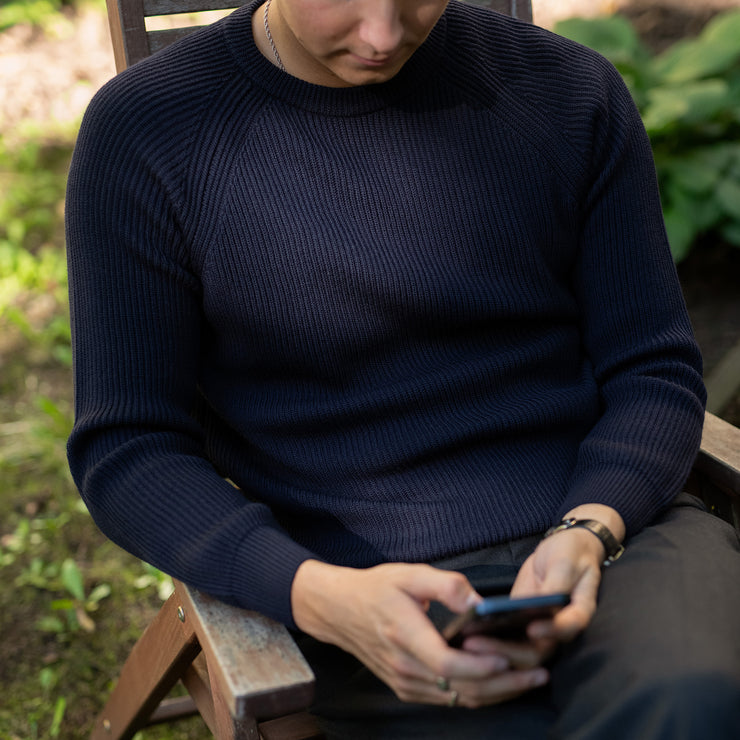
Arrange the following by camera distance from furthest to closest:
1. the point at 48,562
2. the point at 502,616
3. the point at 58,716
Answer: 1. the point at 48,562
2. the point at 58,716
3. the point at 502,616

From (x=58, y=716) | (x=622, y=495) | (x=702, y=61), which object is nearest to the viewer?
(x=622, y=495)

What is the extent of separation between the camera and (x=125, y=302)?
146 centimetres

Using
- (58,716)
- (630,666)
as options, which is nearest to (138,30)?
(630,666)

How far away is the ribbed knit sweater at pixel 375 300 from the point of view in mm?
1459

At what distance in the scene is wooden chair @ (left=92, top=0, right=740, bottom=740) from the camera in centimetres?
118

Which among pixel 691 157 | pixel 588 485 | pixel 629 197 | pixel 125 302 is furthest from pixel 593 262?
pixel 691 157

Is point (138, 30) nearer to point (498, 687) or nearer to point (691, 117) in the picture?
point (498, 687)

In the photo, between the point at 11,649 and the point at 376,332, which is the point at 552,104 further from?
the point at 11,649

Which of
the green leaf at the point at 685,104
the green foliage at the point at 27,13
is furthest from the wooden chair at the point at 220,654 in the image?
the green foliage at the point at 27,13

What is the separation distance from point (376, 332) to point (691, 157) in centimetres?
258

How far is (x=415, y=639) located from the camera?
46.3 inches

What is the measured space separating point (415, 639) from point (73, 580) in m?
1.85

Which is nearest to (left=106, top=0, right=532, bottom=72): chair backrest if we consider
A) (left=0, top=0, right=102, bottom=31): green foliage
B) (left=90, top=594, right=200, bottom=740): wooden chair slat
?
(left=90, top=594, right=200, bottom=740): wooden chair slat

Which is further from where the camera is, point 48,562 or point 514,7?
point 48,562
